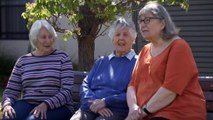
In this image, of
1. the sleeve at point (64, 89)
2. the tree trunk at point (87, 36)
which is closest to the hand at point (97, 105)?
the sleeve at point (64, 89)

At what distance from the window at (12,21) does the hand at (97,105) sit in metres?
9.04

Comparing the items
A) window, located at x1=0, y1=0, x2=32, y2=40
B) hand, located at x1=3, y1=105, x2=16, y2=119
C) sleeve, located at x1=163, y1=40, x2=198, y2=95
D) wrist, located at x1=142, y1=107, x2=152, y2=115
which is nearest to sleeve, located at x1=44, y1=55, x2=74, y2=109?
hand, located at x1=3, y1=105, x2=16, y2=119

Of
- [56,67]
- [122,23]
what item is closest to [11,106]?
[56,67]

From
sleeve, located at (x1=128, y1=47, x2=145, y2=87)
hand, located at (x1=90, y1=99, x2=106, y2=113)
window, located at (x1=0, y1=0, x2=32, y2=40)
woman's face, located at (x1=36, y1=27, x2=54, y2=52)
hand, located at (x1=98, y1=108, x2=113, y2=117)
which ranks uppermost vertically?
woman's face, located at (x1=36, y1=27, x2=54, y2=52)

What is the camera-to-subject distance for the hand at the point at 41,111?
16.4ft

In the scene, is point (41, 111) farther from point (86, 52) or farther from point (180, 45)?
point (86, 52)

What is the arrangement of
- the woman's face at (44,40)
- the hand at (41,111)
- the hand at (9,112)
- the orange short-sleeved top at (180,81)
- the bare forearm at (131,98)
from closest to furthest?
the orange short-sleeved top at (180,81), the bare forearm at (131,98), the hand at (41,111), the hand at (9,112), the woman's face at (44,40)

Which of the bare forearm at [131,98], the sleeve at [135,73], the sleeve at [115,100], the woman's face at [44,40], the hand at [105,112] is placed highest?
the woman's face at [44,40]

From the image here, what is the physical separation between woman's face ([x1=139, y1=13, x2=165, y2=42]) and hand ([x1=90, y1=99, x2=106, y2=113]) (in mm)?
760

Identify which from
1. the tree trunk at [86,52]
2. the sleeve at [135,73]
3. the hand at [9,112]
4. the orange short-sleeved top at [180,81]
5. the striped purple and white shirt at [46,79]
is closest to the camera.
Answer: the orange short-sleeved top at [180,81]

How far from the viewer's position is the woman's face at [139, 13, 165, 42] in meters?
4.45

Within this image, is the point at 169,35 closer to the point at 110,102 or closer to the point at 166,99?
the point at 166,99

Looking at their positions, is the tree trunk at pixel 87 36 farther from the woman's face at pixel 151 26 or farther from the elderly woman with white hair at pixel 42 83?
the woman's face at pixel 151 26

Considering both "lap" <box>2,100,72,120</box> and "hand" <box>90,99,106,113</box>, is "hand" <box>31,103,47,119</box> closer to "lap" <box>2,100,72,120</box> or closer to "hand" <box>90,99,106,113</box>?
"lap" <box>2,100,72,120</box>
